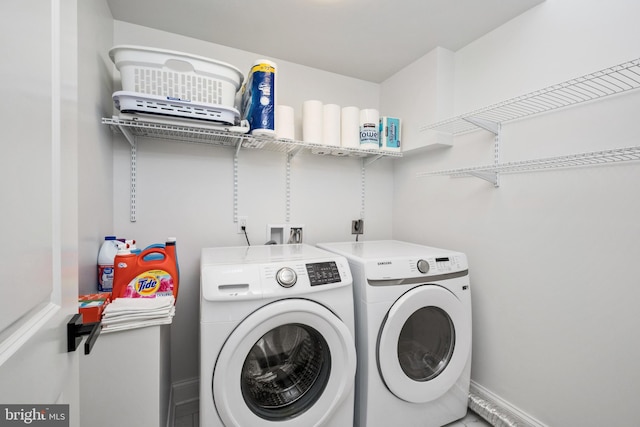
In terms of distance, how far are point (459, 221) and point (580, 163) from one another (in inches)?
28.5

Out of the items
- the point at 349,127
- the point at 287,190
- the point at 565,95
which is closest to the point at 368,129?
the point at 349,127

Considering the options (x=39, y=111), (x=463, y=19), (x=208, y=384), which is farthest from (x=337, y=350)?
(x=463, y=19)

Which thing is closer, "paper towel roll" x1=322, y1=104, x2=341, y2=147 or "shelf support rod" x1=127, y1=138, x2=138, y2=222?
"shelf support rod" x1=127, y1=138, x2=138, y2=222

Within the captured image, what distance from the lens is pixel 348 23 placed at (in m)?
1.71

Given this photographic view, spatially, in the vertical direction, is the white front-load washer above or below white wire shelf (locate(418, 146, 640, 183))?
→ below

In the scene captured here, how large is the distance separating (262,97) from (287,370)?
4.76 ft

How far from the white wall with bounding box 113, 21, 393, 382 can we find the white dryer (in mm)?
729

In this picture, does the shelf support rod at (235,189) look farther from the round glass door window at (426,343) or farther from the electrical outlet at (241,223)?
the round glass door window at (426,343)

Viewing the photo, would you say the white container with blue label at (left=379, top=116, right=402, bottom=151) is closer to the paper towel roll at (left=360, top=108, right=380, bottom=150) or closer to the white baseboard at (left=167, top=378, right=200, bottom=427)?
the paper towel roll at (left=360, top=108, right=380, bottom=150)

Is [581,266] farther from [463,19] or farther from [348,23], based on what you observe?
[348,23]

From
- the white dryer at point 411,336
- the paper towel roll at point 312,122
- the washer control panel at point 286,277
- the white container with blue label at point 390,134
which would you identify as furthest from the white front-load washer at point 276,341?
the white container with blue label at point 390,134

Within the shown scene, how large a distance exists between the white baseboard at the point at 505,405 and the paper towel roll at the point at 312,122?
75.4 inches

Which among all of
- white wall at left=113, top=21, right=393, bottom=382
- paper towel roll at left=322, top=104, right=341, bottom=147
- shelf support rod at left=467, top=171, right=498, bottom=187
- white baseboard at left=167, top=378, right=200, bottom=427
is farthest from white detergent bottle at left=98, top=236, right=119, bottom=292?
shelf support rod at left=467, top=171, right=498, bottom=187

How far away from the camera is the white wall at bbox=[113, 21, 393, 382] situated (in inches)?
68.7
